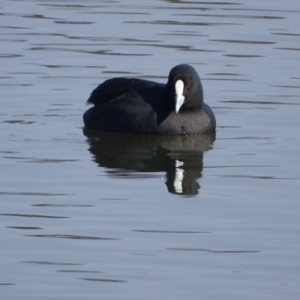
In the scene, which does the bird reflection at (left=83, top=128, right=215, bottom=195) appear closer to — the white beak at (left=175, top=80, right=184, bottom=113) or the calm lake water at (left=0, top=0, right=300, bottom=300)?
the calm lake water at (left=0, top=0, right=300, bottom=300)

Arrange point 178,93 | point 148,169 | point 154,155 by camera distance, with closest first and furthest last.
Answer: point 148,169, point 154,155, point 178,93

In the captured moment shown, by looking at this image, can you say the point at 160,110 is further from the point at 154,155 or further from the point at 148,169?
the point at 148,169

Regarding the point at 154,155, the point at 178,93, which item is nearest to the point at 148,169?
the point at 154,155

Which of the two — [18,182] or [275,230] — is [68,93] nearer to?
[18,182]

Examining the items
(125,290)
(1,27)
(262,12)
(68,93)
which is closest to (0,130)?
(68,93)

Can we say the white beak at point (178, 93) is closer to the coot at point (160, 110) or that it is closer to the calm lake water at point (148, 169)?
the coot at point (160, 110)

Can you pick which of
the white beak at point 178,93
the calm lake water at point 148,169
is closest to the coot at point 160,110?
the white beak at point 178,93

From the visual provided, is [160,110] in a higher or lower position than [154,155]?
higher

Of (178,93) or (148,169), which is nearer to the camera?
(148,169)

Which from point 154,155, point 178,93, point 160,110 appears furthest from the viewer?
point 160,110

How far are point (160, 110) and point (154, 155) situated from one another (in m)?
0.98

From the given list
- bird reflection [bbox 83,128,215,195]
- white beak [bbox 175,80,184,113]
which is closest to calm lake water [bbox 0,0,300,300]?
bird reflection [bbox 83,128,215,195]

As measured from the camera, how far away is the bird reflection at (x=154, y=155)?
9328 millimetres

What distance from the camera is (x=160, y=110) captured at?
11180mm
